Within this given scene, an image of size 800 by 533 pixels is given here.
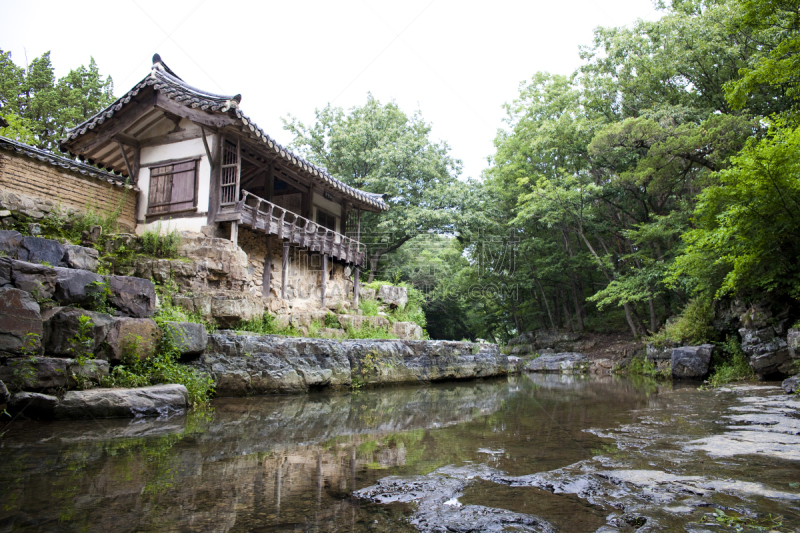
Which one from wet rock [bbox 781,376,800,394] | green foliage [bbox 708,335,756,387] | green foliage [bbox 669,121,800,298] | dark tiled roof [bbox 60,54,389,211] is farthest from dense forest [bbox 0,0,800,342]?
dark tiled roof [bbox 60,54,389,211]

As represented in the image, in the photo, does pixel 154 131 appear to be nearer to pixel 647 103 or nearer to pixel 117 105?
pixel 117 105

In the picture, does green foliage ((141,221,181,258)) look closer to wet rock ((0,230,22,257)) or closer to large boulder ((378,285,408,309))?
wet rock ((0,230,22,257))

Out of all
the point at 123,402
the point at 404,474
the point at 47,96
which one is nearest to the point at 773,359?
the point at 404,474

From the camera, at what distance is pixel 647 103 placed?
20156 millimetres

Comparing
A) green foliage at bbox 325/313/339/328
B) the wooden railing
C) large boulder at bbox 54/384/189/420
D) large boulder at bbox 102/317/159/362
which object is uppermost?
the wooden railing

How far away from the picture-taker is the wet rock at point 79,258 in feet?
19.8

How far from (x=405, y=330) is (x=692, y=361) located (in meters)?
8.94

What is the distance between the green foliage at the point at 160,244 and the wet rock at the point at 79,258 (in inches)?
159

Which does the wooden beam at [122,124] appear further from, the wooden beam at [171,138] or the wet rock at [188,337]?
the wet rock at [188,337]

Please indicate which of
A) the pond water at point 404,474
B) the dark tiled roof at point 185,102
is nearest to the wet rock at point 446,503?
the pond water at point 404,474

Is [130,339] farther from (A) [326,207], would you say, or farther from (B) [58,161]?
(A) [326,207]

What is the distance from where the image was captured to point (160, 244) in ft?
34.6

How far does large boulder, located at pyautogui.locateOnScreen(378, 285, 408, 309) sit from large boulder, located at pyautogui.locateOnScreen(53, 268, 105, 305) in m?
13.7

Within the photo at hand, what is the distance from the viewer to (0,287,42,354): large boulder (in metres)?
4.64
